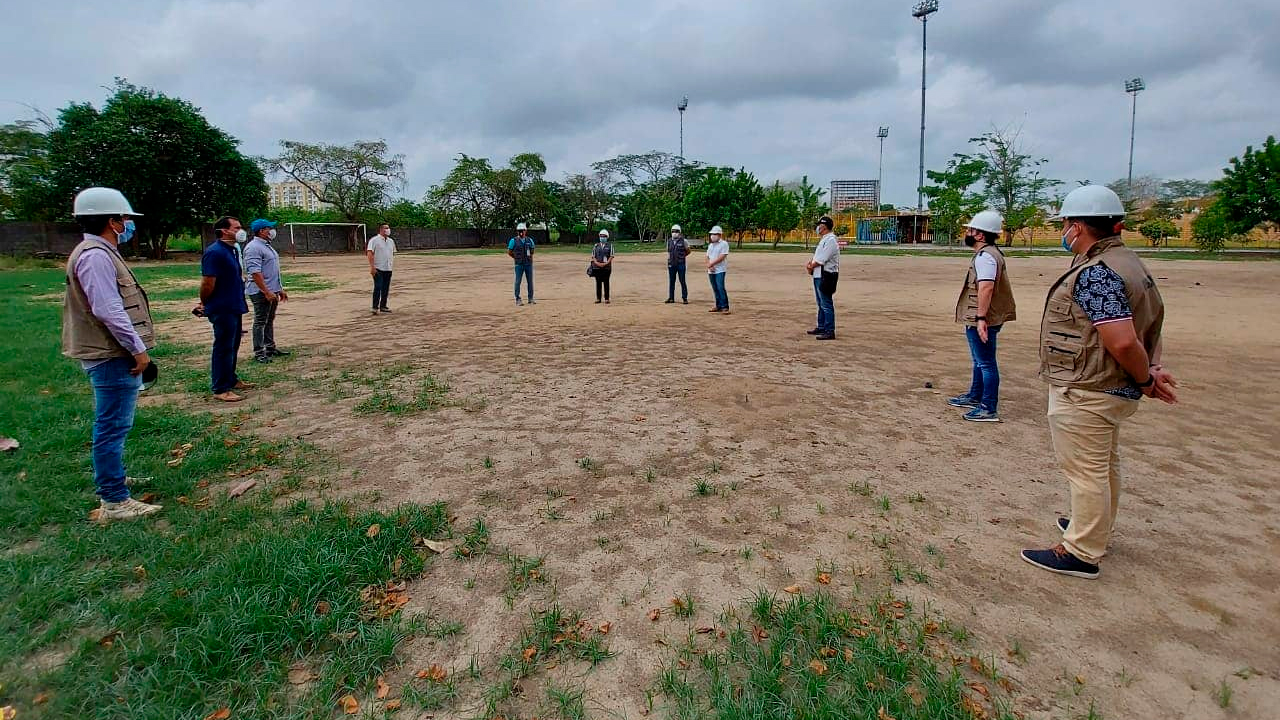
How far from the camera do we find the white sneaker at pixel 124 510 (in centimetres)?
363

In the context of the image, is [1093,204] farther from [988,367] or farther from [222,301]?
[222,301]

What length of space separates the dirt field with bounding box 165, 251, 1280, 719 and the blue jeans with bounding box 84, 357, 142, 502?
50.7 inches

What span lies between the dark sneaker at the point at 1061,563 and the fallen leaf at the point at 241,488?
4.61 metres

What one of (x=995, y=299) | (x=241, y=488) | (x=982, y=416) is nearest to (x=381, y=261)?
(x=241, y=488)

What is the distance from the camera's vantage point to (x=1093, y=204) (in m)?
3.02

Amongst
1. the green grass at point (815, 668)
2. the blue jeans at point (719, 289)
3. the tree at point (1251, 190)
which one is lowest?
the green grass at point (815, 668)

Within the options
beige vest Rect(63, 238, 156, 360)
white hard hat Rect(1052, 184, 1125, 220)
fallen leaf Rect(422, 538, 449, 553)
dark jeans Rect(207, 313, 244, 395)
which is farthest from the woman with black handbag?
white hard hat Rect(1052, 184, 1125, 220)

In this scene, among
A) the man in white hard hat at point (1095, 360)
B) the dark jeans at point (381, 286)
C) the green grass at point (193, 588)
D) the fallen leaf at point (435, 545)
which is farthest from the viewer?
the dark jeans at point (381, 286)

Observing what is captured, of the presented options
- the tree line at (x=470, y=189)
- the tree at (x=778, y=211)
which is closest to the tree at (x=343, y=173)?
the tree line at (x=470, y=189)

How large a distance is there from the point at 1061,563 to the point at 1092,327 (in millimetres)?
1181

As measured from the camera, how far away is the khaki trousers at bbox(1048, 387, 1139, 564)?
2.98m

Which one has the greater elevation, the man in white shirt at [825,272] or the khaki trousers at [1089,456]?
the man in white shirt at [825,272]

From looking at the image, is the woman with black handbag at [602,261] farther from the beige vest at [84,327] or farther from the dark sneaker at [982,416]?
the beige vest at [84,327]

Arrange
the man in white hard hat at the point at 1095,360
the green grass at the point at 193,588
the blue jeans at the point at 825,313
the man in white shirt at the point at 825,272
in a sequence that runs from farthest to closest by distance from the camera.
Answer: the blue jeans at the point at 825,313
the man in white shirt at the point at 825,272
the man in white hard hat at the point at 1095,360
the green grass at the point at 193,588
